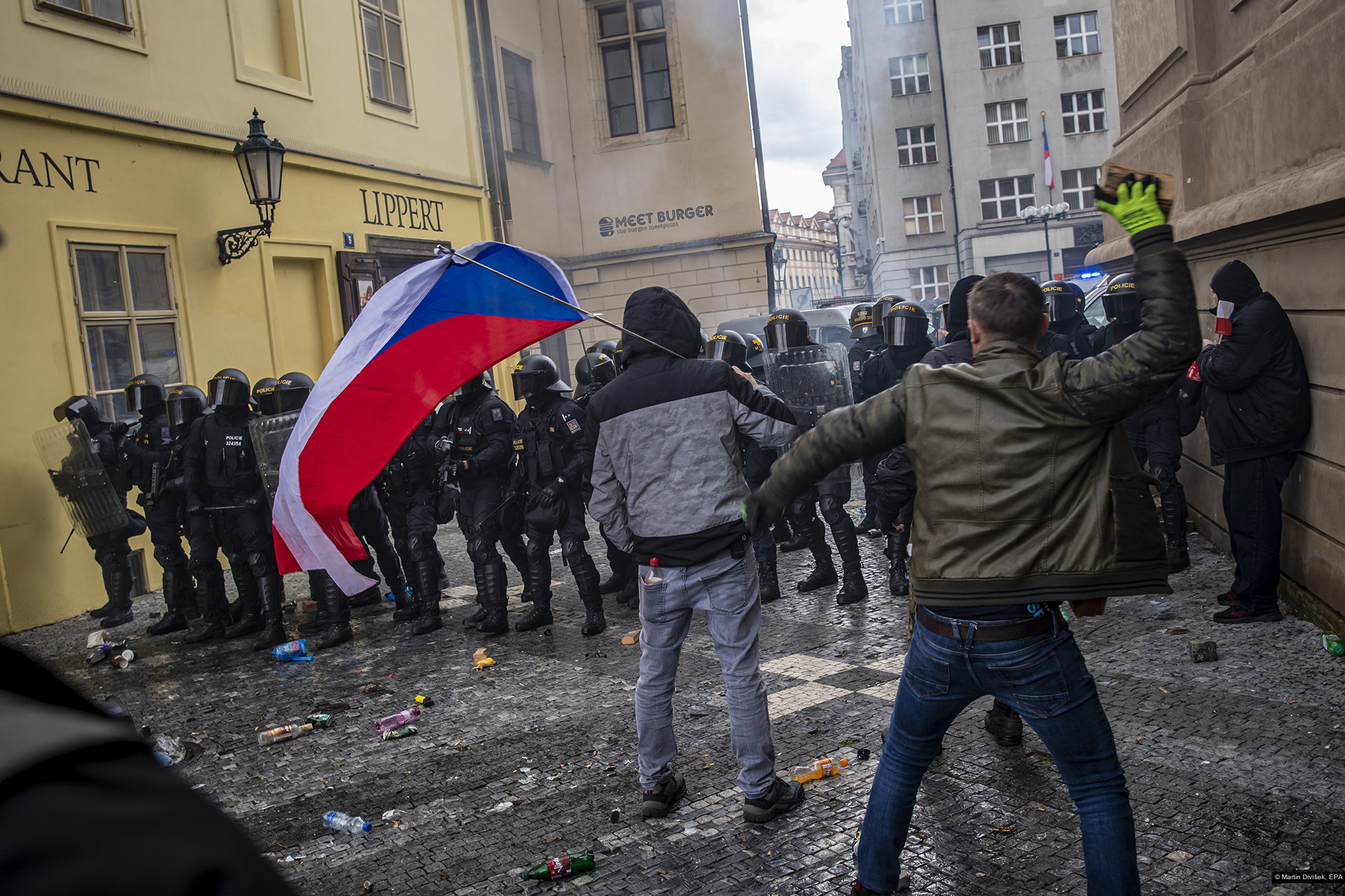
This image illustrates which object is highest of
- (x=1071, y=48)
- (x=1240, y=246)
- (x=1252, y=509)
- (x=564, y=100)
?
(x=1071, y=48)

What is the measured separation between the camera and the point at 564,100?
18.6 m

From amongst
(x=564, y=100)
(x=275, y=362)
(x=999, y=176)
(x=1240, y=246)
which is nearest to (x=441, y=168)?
(x=275, y=362)

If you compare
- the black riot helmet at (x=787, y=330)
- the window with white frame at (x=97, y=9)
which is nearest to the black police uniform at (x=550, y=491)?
the black riot helmet at (x=787, y=330)

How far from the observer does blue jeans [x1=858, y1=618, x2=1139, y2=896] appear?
2475 mm

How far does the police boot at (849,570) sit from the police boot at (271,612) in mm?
4117

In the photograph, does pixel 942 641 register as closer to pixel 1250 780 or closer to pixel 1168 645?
pixel 1250 780

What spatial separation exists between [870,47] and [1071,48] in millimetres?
8341

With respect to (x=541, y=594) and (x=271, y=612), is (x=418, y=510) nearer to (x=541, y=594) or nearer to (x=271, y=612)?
(x=541, y=594)

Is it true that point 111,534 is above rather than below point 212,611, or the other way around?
above

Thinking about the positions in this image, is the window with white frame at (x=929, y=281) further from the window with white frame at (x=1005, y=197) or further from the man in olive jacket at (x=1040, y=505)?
the man in olive jacket at (x=1040, y=505)

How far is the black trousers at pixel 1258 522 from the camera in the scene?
17.3 feet

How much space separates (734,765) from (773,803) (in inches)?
21.7

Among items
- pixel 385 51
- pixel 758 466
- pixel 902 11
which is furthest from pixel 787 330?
pixel 902 11

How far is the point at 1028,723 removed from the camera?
260cm
